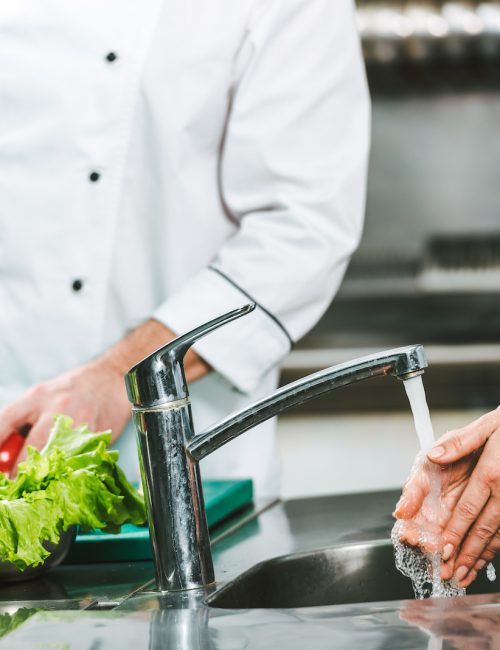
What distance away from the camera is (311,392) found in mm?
754

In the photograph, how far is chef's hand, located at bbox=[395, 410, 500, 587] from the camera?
2.71 feet

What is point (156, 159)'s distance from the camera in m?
1.41

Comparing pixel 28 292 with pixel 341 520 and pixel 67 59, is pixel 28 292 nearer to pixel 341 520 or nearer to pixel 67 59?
pixel 67 59

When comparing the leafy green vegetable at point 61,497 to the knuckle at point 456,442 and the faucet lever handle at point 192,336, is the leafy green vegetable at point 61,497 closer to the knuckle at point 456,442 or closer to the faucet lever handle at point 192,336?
the faucet lever handle at point 192,336

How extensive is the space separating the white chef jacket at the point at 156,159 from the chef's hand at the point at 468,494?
0.52m

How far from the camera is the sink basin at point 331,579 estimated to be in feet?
3.04

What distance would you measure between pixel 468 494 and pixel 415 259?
300cm

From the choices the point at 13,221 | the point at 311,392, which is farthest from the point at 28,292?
the point at 311,392

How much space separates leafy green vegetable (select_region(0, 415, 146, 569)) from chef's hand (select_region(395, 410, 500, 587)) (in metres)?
0.24

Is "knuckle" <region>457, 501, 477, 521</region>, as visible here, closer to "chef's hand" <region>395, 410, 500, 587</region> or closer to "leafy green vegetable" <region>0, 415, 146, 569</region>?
"chef's hand" <region>395, 410, 500, 587</region>

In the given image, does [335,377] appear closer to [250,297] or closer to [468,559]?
[468,559]

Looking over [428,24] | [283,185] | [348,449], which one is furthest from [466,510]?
[428,24]

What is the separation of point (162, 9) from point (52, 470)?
0.79 metres

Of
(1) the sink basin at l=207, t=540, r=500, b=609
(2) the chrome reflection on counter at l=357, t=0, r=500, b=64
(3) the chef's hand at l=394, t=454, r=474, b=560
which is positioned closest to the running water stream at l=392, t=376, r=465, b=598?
(3) the chef's hand at l=394, t=454, r=474, b=560
